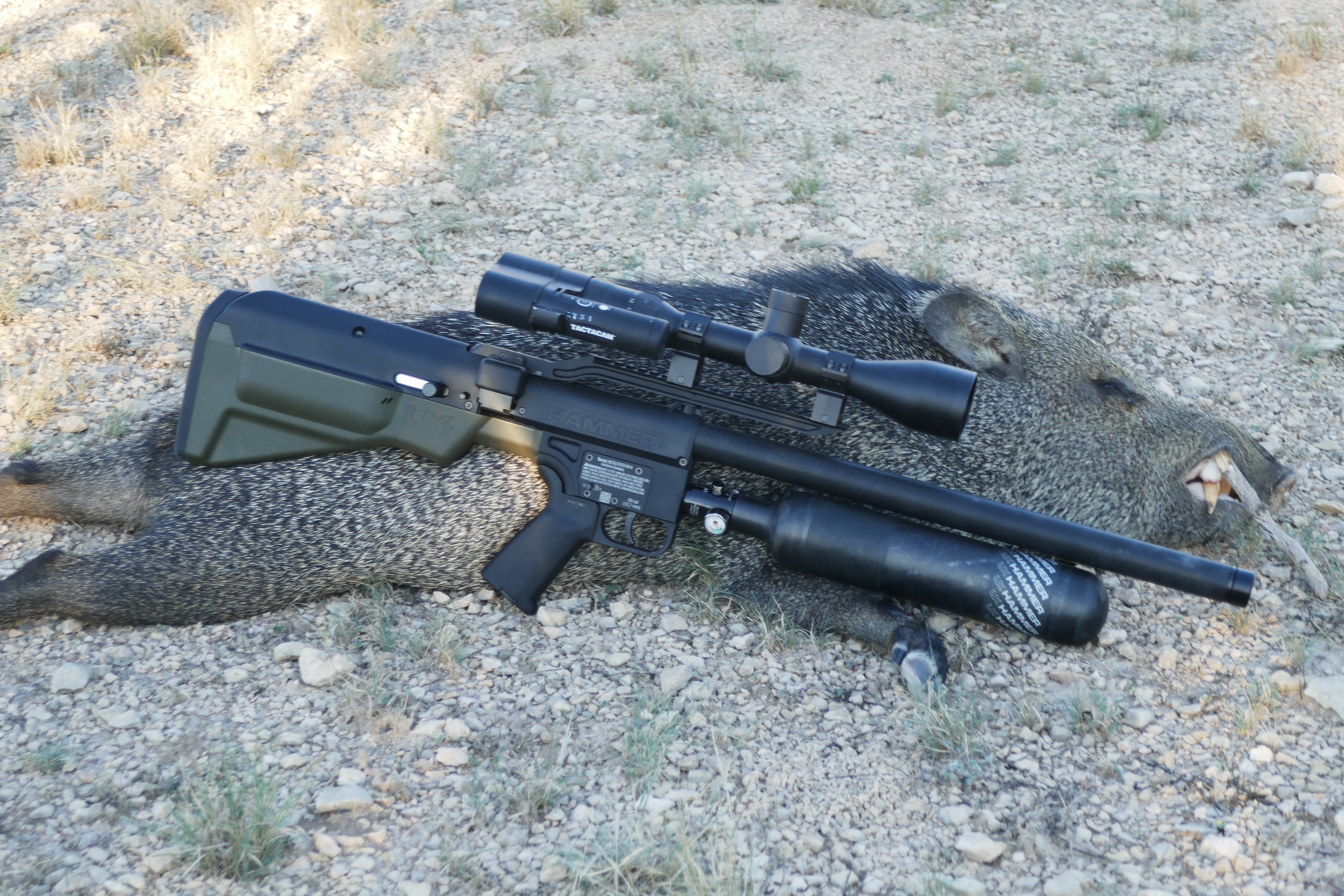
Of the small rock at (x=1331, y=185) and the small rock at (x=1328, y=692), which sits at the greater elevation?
the small rock at (x=1331, y=185)

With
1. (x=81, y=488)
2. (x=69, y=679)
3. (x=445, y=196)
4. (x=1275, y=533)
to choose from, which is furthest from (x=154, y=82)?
(x=1275, y=533)

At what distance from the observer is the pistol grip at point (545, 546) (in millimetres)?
3672

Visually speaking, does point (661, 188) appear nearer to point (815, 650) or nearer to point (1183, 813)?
point (815, 650)

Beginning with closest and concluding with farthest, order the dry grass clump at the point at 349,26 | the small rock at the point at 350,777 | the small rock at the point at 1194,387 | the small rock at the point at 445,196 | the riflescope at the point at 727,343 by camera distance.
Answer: the small rock at the point at 350,777 < the riflescope at the point at 727,343 < the small rock at the point at 1194,387 < the small rock at the point at 445,196 < the dry grass clump at the point at 349,26

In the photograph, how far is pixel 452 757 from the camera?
3162 millimetres

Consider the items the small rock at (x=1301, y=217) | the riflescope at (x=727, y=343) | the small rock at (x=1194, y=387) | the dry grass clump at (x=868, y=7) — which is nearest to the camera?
the riflescope at (x=727, y=343)

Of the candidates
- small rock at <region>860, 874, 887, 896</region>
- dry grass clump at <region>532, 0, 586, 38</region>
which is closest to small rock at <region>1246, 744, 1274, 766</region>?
small rock at <region>860, 874, 887, 896</region>

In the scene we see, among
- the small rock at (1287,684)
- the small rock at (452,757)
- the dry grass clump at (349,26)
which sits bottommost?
the small rock at (452,757)

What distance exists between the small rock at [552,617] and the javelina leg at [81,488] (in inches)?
62.3

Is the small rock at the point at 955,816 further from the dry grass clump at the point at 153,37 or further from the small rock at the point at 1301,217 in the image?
the dry grass clump at the point at 153,37

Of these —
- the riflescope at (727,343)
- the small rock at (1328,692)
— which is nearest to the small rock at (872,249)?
the riflescope at (727,343)

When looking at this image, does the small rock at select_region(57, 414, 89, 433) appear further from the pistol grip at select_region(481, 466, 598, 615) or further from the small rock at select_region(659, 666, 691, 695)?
the small rock at select_region(659, 666, 691, 695)

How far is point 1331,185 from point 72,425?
673cm

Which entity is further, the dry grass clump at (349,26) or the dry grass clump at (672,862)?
the dry grass clump at (349,26)
